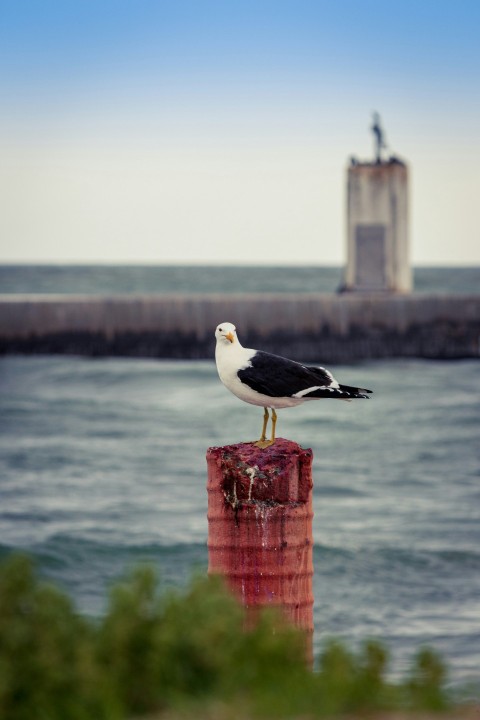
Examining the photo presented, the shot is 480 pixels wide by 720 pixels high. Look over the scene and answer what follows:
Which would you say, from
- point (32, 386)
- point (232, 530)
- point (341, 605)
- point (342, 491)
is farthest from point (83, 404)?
point (232, 530)

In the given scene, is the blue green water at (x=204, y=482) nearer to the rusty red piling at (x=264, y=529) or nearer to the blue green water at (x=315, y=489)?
the blue green water at (x=315, y=489)

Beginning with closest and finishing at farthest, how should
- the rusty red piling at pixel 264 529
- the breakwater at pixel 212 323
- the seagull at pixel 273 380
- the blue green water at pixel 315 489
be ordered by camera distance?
the rusty red piling at pixel 264 529
the seagull at pixel 273 380
the blue green water at pixel 315 489
the breakwater at pixel 212 323

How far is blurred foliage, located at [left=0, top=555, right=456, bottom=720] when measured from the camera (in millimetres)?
4148

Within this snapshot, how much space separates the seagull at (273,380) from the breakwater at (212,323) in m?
36.5

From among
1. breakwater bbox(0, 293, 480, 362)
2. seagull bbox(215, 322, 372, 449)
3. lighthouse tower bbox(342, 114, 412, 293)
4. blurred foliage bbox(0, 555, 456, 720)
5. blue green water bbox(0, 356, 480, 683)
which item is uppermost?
lighthouse tower bbox(342, 114, 412, 293)

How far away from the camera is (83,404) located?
39094 millimetres

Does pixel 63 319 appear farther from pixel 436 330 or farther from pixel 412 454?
pixel 412 454

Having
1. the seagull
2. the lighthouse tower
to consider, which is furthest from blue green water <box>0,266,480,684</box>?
the seagull

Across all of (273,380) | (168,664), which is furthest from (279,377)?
(168,664)

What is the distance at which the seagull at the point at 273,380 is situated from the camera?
623 centimetres

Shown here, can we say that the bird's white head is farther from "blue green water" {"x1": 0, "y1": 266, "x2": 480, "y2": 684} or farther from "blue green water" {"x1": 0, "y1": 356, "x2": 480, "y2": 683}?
"blue green water" {"x1": 0, "y1": 266, "x2": 480, "y2": 684}

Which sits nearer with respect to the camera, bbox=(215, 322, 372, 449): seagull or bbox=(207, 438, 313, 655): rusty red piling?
bbox=(207, 438, 313, 655): rusty red piling

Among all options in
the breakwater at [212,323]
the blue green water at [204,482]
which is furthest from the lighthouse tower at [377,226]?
the blue green water at [204,482]

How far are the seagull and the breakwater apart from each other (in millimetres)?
36540
